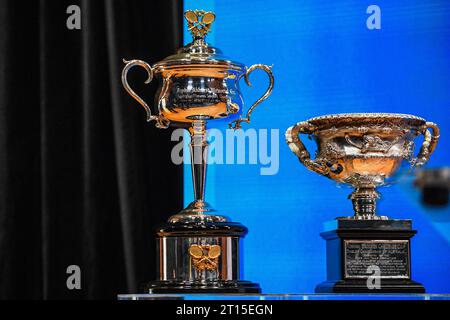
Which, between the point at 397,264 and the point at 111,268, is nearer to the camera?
the point at 397,264

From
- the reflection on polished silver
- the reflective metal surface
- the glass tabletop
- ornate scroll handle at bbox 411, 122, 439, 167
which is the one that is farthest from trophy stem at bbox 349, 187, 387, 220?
the reflective metal surface

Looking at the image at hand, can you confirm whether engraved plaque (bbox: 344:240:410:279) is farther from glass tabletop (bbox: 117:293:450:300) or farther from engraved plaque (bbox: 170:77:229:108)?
engraved plaque (bbox: 170:77:229:108)

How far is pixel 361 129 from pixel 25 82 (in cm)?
107

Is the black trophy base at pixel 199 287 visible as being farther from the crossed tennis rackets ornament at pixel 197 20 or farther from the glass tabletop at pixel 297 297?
the crossed tennis rackets ornament at pixel 197 20

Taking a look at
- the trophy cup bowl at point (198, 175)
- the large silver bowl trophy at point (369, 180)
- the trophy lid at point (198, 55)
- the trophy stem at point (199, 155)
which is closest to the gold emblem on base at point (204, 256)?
the trophy cup bowl at point (198, 175)

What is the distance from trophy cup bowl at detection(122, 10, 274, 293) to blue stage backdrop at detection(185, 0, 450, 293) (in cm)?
41

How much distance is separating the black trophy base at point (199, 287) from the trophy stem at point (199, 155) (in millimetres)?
229

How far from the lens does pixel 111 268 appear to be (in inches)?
80.0

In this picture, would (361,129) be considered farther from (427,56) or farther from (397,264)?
(427,56)

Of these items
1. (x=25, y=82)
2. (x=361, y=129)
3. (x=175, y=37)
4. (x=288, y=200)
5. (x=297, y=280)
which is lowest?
(x=297, y=280)

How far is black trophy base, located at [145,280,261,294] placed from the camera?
1541 millimetres
